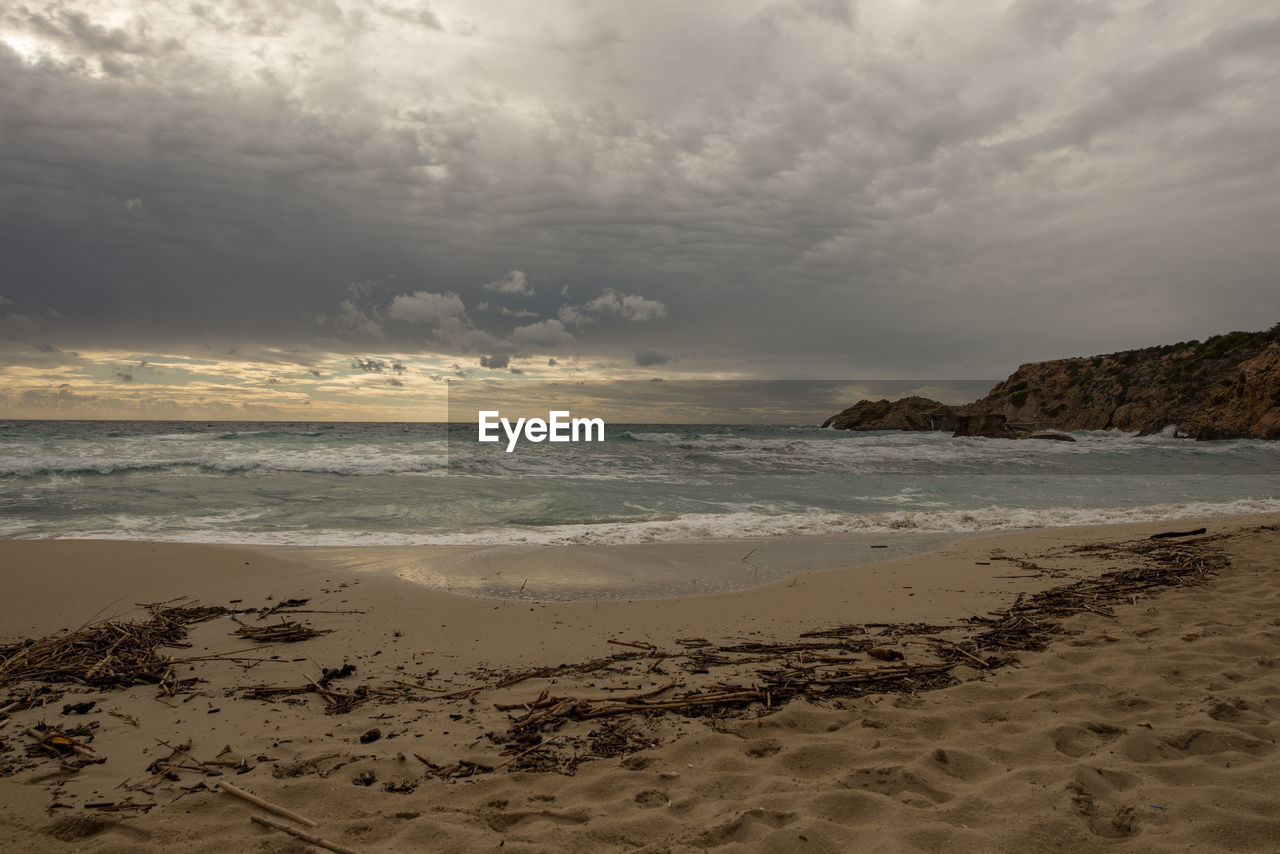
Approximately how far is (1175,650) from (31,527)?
43.8ft

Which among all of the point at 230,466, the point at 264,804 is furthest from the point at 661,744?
the point at 230,466

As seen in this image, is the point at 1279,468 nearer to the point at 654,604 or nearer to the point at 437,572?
the point at 654,604

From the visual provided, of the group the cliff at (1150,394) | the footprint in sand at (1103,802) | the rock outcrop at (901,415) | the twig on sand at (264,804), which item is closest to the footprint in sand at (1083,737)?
the footprint in sand at (1103,802)

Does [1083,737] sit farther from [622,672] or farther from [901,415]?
[901,415]

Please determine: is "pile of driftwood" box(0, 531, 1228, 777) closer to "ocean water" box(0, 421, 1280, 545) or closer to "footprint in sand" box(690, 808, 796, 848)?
"footprint in sand" box(690, 808, 796, 848)

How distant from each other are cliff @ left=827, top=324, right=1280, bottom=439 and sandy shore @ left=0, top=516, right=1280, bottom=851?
40.3 metres

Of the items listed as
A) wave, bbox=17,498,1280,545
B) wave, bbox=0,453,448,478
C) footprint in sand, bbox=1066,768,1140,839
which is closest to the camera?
footprint in sand, bbox=1066,768,1140,839

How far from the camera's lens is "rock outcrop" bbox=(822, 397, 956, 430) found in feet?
181

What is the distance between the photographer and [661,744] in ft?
9.68

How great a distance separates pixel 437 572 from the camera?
6.83 metres

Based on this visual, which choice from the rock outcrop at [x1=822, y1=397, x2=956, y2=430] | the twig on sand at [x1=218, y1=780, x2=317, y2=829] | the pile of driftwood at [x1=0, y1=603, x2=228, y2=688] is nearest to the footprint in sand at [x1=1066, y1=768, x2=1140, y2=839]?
the twig on sand at [x1=218, y1=780, x2=317, y2=829]

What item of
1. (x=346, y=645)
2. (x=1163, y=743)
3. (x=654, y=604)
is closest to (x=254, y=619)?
(x=346, y=645)

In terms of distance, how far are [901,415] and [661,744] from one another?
59.2m

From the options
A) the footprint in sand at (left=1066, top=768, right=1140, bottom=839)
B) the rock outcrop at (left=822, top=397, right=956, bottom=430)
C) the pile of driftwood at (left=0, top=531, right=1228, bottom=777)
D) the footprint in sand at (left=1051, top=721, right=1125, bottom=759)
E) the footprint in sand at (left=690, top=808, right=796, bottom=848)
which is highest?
the rock outcrop at (left=822, top=397, right=956, bottom=430)
